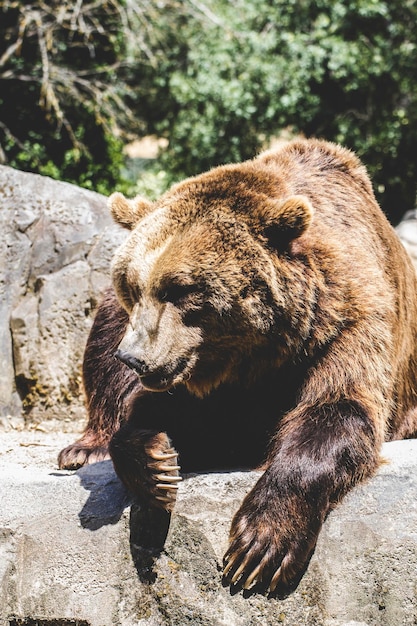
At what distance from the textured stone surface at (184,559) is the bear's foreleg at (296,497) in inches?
3.4

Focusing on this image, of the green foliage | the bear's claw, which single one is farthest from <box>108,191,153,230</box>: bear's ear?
the green foliage

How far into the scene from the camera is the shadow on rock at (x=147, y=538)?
125 inches

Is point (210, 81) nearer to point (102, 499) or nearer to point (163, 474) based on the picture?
point (102, 499)

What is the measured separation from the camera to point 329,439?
10.2 feet

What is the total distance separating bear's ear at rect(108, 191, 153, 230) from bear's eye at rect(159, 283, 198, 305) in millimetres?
632

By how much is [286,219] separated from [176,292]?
0.53 m

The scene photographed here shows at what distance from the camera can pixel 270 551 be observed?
294cm

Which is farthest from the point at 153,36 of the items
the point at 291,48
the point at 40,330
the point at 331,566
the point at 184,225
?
the point at 331,566

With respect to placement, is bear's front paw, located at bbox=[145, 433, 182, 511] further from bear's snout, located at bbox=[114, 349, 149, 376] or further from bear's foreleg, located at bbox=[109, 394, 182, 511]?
bear's snout, located at bbox=[114, 349, 149, 376]

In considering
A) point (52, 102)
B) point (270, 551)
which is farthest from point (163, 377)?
point (52, 102)

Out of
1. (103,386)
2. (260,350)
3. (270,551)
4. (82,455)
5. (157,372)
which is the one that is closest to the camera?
(270,551)

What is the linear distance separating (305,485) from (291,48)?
441 inches

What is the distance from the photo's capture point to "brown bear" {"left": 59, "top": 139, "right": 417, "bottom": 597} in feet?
9.93

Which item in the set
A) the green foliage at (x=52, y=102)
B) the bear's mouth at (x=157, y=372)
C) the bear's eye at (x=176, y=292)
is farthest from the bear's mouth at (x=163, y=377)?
the green foliage at (x=52, y=102)
